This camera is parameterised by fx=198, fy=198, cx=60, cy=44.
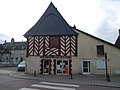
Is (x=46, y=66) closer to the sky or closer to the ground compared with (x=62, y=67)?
closer to the sky

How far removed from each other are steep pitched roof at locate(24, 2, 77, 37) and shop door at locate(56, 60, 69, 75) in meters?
3.69

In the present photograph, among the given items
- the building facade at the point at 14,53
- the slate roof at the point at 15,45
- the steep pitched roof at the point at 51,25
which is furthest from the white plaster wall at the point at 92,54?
the slate roof at the point at 15,45

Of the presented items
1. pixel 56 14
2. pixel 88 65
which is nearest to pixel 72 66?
pixel 88 65

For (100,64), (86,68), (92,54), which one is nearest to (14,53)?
(86,68)

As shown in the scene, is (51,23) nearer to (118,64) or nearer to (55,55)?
(55,55)

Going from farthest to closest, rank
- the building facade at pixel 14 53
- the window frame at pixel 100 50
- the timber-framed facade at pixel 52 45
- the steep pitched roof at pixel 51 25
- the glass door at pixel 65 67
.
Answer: the building facade at pixel 14 53 → the steep pitched roof at pixel 51 25 → the timber-framed facade at pixel 52 45 → the window frame at pixel 100 50 → the glass door at pixel 65 67

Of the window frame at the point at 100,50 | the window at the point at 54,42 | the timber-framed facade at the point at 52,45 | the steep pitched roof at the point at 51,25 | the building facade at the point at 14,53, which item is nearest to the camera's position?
the window frame at the point at 100,50

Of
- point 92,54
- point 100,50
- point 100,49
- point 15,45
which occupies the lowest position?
point 92,54

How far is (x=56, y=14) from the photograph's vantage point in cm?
2648

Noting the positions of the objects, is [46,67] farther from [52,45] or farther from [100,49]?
[100,49]

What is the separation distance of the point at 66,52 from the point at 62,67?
1.93 m

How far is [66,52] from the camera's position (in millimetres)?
24734

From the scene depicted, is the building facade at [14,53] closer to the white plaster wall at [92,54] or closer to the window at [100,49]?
the white plaster wall at [92,54]

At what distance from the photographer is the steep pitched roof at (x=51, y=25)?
2544 centimetres
